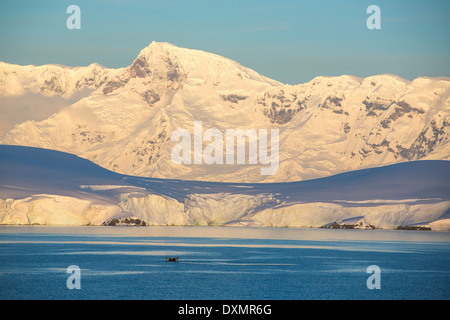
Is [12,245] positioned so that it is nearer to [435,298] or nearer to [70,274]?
[70,274]

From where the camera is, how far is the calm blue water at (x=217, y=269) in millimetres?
86562

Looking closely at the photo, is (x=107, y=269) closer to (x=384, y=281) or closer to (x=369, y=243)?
(x=384, y=281)

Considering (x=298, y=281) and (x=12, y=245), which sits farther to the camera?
(x=12, y=245)

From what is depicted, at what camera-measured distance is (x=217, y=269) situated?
109m

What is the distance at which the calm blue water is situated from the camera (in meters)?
86.6

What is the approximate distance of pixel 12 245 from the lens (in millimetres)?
139750

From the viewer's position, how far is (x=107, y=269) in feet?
348

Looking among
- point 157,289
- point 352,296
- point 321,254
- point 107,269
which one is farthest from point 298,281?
point 321,254

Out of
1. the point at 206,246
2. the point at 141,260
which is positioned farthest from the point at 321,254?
the point at 141,260

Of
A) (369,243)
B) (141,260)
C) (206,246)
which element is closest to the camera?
(141,260)

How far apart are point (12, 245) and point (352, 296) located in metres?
73.4
